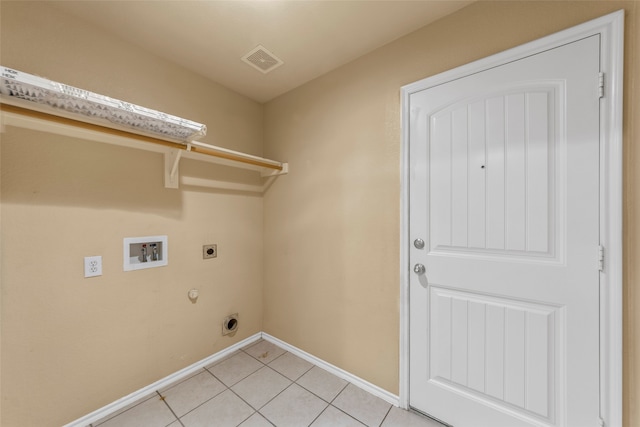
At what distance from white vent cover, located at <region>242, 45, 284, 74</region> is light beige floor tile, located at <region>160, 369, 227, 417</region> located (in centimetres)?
235

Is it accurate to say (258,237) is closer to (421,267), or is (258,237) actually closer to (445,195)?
(421,267)

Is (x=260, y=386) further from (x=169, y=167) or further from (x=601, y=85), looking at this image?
(x=601, y=85)

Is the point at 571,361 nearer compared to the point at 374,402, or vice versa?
the point at 571,361

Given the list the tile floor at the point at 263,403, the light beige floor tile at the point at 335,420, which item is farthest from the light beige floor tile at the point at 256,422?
the light beige floor tile at the point at 335,420

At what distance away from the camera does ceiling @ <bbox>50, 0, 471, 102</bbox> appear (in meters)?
1.30

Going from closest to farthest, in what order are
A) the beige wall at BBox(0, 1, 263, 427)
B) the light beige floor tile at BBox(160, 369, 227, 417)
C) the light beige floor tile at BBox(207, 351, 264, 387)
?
1. the beige wall at BBox(0, 1, 263, 427)
2. the light beige floor tile at BBox(160, 369, 227, 417)
3. the light beige floor tile at BBox(207, 351, 264, 387)

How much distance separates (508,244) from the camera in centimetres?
119

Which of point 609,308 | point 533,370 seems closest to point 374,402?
Answer: point 533,370

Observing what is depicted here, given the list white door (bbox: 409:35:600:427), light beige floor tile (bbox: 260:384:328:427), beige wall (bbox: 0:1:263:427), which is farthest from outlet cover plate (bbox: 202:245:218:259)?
white door (bbox: 409:35:600:427)

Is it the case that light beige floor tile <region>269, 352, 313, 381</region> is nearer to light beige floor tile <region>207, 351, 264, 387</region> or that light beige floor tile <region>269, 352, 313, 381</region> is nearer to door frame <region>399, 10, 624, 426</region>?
light beige floor tile <region>207, 351, 264, 387</region>

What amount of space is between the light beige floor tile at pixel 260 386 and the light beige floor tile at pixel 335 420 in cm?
36

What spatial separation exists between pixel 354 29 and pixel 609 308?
187cm

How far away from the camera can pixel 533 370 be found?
1143 millimetres

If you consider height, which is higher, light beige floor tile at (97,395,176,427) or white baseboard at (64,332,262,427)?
white baseboard at (64,332,262,427)
